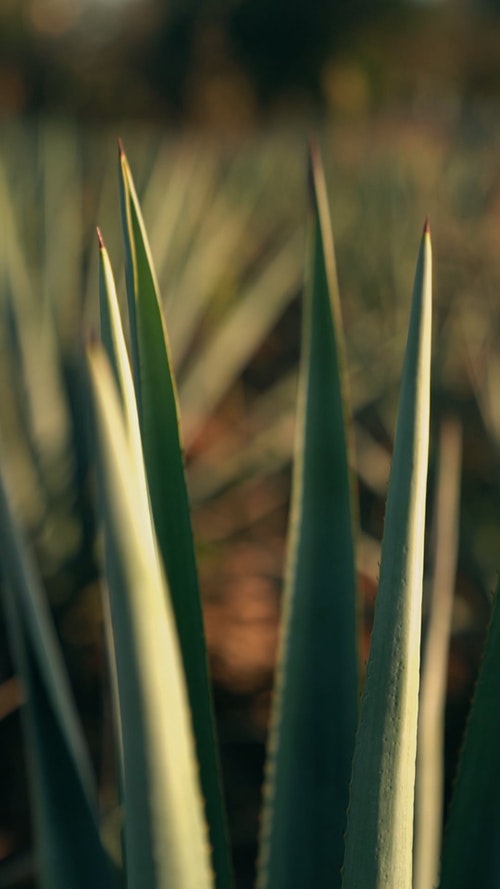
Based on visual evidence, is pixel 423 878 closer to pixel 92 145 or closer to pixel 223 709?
pixel 223 709

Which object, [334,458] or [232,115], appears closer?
[334,458]

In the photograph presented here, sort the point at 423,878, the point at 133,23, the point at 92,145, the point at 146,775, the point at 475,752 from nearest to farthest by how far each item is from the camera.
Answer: the point at 146,775 < the point at 475,752 < the point at 423,878 < the point at 92,145 < the point at 133,23

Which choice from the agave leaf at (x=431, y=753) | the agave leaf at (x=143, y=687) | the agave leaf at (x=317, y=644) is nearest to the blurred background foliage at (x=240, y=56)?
the agave leaf at (x=431, y=753)

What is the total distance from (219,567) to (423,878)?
1.48 m

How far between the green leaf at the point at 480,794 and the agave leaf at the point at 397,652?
3.7 inches

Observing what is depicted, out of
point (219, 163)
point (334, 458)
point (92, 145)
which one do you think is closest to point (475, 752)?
point (334, 458)

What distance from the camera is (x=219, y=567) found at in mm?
2182

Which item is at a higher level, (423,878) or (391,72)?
(391,72)

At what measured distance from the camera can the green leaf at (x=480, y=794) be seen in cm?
50

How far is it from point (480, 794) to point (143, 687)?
0.75ft

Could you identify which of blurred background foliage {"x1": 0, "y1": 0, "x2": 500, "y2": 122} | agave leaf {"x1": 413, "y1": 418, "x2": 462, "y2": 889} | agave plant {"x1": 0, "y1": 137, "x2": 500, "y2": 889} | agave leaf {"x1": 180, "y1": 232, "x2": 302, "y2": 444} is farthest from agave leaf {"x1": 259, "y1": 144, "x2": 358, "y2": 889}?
blurred background foliage {"x1": 0, "y1": 0, "x2": 500, "y2": 122}

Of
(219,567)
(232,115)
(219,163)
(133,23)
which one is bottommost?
(219,567)

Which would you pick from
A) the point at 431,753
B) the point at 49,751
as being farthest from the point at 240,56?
the point at 49,751

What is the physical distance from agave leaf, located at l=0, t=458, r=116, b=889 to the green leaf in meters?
0.20
